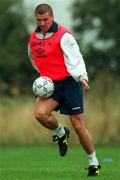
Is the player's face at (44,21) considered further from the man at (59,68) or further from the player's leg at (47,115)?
the player's leg at (47,115)

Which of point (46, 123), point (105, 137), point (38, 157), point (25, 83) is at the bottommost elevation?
point (25, 83)

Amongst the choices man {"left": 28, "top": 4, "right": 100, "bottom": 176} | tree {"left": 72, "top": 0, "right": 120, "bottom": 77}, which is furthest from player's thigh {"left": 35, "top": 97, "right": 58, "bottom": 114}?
tree {"left": 72, "top": 0, "right": 120, "bottom": 77}

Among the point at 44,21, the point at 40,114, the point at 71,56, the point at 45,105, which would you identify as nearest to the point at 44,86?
the point at 45,105

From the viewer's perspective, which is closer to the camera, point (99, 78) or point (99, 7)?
point (99, 78)

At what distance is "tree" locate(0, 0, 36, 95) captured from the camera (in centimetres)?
5531

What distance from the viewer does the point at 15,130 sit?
25359mm

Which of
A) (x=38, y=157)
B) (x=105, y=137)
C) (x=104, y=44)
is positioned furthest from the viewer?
(x=104, y=44)

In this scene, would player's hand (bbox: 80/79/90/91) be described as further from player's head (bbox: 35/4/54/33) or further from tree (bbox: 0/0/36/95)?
tree (bbox: 0/0/36/95)

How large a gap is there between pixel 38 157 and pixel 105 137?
6649mm

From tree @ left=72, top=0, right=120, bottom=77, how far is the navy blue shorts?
132 ft

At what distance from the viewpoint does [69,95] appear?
1114 centimetres

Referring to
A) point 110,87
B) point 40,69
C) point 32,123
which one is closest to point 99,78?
point 110,87

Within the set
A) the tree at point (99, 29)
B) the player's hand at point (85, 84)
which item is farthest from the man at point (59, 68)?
the tree at point (99, 29)

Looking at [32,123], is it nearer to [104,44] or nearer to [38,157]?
[38,157]
